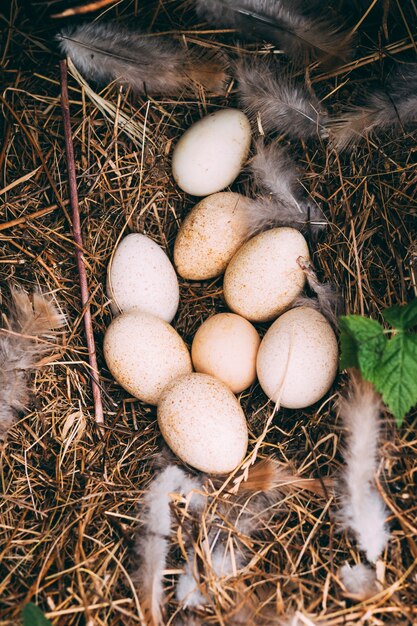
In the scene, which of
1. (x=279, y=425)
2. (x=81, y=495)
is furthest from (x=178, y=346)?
(x=81, y=495)

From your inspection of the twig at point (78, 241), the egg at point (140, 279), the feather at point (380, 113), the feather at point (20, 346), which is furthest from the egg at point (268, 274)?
the feather at point (20, 346)

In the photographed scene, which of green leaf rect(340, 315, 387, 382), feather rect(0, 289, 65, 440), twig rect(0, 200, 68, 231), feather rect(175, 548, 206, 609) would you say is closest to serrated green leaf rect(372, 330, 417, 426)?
green leaf rect(340, 315, 387, 382)

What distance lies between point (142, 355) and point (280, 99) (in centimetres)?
83

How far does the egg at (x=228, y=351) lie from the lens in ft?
4.86

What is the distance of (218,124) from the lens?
1.57 meters

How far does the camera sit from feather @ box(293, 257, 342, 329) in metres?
1.47

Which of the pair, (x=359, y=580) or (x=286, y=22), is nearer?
(x=359, y=580)

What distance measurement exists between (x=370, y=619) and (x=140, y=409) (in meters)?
0.80

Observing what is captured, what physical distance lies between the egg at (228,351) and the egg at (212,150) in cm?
43

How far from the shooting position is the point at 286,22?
1464 millimetres

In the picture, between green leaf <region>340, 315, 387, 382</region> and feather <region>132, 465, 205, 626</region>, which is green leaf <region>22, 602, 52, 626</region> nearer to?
feather <region>132, 465, 205, 626</region>

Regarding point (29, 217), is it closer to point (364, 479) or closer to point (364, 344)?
point (364, 344)

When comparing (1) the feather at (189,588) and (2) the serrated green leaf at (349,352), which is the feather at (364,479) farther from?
(1) the feather at (189,588)

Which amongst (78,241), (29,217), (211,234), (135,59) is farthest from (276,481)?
(135,59)
